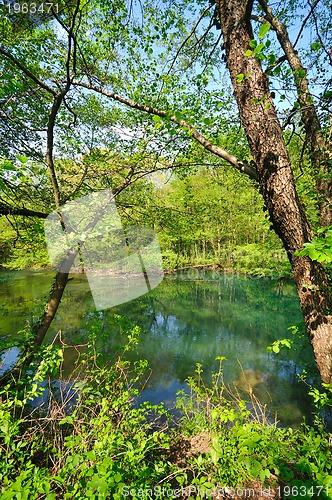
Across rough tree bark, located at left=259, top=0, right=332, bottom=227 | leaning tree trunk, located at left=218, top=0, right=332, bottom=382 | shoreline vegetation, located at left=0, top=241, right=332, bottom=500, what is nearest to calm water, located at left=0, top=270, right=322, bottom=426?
shoreline vegetation, located at left=0, top=241, right=332, bottom=500

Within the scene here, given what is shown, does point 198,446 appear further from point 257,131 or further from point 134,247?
point 134,247

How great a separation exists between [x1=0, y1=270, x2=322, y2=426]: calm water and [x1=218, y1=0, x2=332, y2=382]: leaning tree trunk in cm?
342

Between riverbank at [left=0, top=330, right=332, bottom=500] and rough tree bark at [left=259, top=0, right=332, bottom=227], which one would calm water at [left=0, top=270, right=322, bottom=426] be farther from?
rough tree bark at [left=259, top=0, right=332, bottom=227]

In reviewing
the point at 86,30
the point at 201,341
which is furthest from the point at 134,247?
the point at 86,30

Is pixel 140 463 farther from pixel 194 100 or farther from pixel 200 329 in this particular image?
pixel 200 329

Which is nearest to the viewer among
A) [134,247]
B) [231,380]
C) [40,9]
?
[40,9]

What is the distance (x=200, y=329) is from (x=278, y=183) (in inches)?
341

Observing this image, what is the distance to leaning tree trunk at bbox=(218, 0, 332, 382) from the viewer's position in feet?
6.47

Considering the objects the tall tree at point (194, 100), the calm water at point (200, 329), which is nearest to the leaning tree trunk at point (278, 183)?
the tall tree at point (194, 100)

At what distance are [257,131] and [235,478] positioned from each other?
3.33 metres

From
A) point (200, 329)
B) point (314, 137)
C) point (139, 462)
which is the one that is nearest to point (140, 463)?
point (139, 462)

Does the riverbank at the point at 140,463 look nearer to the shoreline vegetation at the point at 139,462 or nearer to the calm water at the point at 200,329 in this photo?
the shoreline vegetation at the point at 139,462

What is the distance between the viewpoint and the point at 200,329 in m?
9.73

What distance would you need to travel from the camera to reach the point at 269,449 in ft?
7.91
